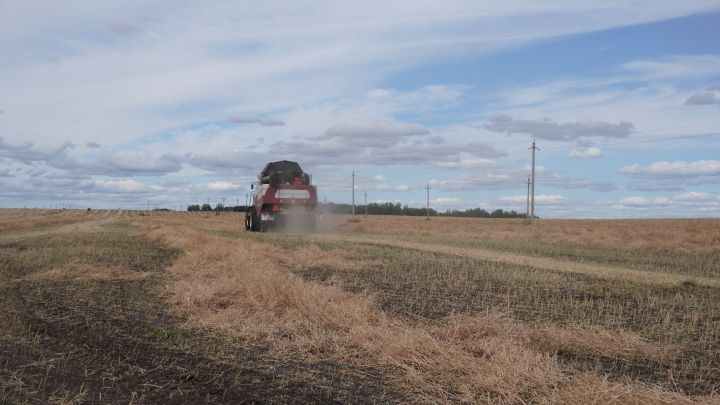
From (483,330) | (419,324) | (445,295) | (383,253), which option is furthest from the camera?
(383,253)

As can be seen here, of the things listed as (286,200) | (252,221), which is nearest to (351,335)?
(286,200)

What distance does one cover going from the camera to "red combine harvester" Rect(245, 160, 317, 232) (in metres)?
38.2

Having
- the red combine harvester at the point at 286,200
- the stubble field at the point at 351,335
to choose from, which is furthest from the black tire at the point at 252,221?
the stubble field at the point at 351,335

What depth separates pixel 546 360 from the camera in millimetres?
7133

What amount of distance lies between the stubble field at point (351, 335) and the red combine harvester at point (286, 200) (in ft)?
67.4

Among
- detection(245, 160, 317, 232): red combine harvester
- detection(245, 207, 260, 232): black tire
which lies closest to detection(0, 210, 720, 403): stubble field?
detection(245, 160, 317, 232): red combine harvester

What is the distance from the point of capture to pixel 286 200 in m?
38.4

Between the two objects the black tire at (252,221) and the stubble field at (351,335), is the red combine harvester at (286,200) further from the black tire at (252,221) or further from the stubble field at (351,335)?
the stubble field at (351,335)

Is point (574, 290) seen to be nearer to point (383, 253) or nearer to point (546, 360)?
point (546, 360)

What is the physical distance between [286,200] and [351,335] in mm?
30453

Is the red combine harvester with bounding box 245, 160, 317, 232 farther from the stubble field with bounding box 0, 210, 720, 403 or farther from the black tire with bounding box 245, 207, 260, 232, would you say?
the stubble field with bounding box 0, 210, 720, 403

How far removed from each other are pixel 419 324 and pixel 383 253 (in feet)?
43.8

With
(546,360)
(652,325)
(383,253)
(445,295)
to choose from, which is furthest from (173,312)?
(383,253)

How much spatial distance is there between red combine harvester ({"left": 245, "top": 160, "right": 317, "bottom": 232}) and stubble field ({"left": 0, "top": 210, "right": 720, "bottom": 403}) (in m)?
20.6
